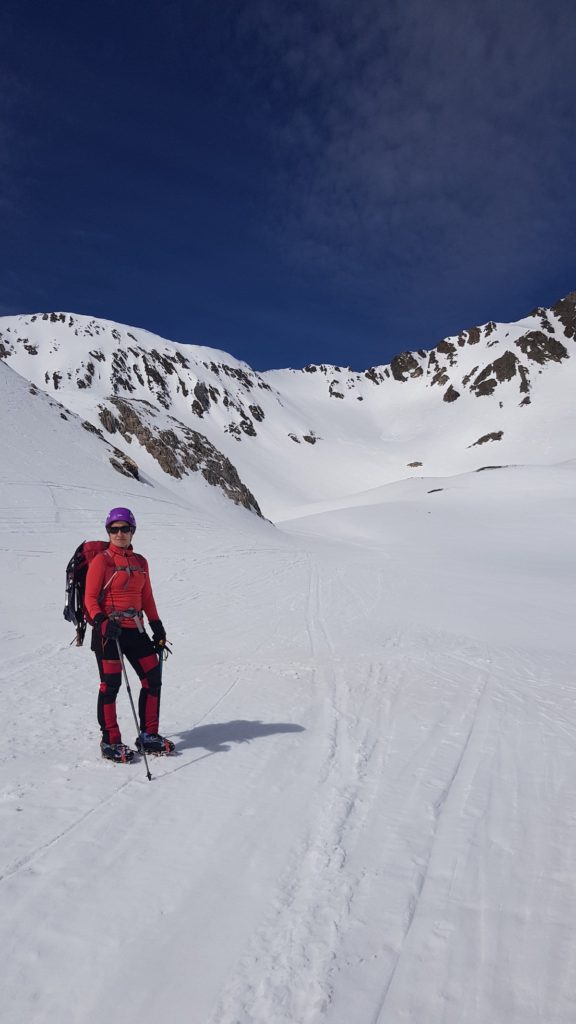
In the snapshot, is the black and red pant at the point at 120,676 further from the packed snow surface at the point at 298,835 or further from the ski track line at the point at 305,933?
the ski track line at the point at 305,933

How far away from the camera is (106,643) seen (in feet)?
16.7

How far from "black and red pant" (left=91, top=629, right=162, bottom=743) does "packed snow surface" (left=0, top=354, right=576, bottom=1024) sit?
1.16 feet

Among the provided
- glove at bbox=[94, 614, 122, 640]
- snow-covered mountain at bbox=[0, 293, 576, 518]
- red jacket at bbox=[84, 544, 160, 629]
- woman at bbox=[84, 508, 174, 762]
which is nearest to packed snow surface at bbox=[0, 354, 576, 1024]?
woman at bbox=[84, 508, 174, 762]

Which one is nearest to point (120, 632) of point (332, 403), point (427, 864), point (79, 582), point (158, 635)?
point (158, 635)

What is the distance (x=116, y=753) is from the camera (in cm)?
490

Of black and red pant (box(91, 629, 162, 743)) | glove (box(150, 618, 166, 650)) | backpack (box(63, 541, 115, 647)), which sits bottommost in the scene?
black and red pant (box(91, 629, 162, 743))

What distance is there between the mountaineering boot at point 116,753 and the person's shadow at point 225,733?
55 centimetres

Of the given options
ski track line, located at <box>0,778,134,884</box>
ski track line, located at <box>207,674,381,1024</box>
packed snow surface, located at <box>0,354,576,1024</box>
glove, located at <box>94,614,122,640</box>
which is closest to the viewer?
ski track line, located at <box>207,674,381,1024</box>

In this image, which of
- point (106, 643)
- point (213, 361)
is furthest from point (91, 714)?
point (213, 361)

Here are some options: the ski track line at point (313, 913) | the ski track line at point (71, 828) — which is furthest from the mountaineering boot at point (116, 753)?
the ski track line at point (313, 913)

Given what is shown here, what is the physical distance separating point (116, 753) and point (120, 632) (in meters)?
1.05

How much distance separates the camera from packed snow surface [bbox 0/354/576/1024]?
100 inches

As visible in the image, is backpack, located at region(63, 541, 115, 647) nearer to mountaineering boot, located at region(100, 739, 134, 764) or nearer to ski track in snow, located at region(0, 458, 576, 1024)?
mountaineering boot, located at region(100, 739, 134, 764)

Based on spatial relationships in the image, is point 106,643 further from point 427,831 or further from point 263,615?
point 263,615
